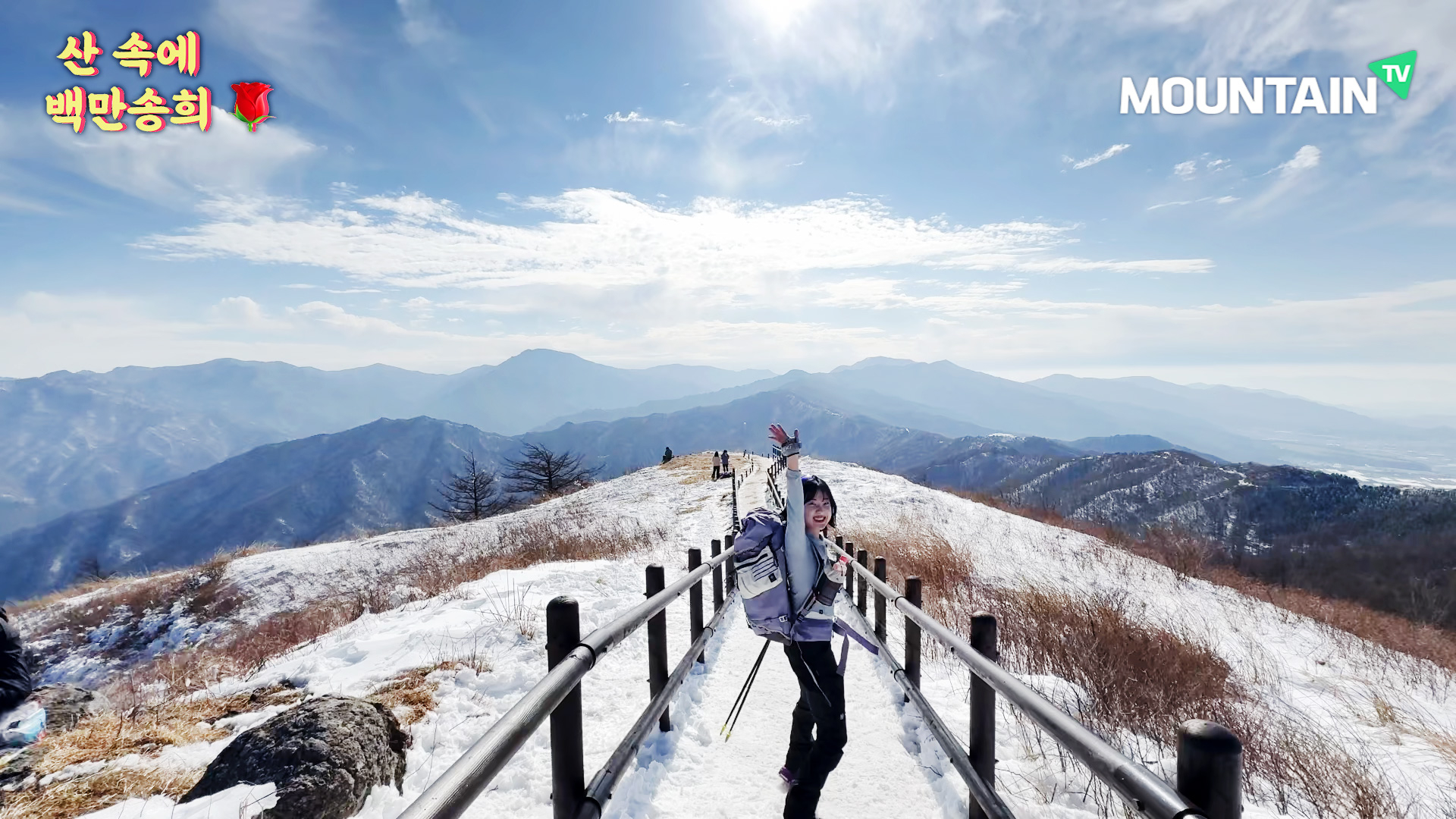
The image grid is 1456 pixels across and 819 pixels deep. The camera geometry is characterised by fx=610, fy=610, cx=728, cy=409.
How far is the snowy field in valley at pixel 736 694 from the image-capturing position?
421 centimetres

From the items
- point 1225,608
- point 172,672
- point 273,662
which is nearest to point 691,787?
point 273,662

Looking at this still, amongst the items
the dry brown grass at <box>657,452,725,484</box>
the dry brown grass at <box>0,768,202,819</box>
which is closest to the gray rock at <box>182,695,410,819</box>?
the dry brown grass at <box>0,768,202,819</box>

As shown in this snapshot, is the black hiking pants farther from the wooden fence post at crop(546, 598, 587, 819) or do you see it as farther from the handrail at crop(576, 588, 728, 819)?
the wooden fence post at crop(546, 598, 587, 819)

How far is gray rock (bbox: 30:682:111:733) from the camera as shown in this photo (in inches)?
238

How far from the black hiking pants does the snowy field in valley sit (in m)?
0.41

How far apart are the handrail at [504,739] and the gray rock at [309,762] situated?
1881 millimetres

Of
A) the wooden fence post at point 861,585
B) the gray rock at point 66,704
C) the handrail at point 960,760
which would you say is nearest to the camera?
the handrail at point 960,760

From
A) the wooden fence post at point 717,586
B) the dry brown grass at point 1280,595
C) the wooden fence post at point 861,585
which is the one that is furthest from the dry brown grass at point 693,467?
the wooden fence post at point 861,585

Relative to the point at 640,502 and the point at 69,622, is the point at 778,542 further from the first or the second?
the point at 69,622

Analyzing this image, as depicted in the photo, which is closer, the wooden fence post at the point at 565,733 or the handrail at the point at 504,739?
the handrail at the point at 504,739

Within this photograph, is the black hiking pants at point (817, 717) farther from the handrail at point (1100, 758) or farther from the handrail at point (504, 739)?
the handrail at point (504, 739)

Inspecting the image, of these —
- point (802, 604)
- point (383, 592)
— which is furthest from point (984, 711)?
point (383, 592)

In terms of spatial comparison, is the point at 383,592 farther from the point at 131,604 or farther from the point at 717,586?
the point at 131,604

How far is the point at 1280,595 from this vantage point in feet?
55.6
